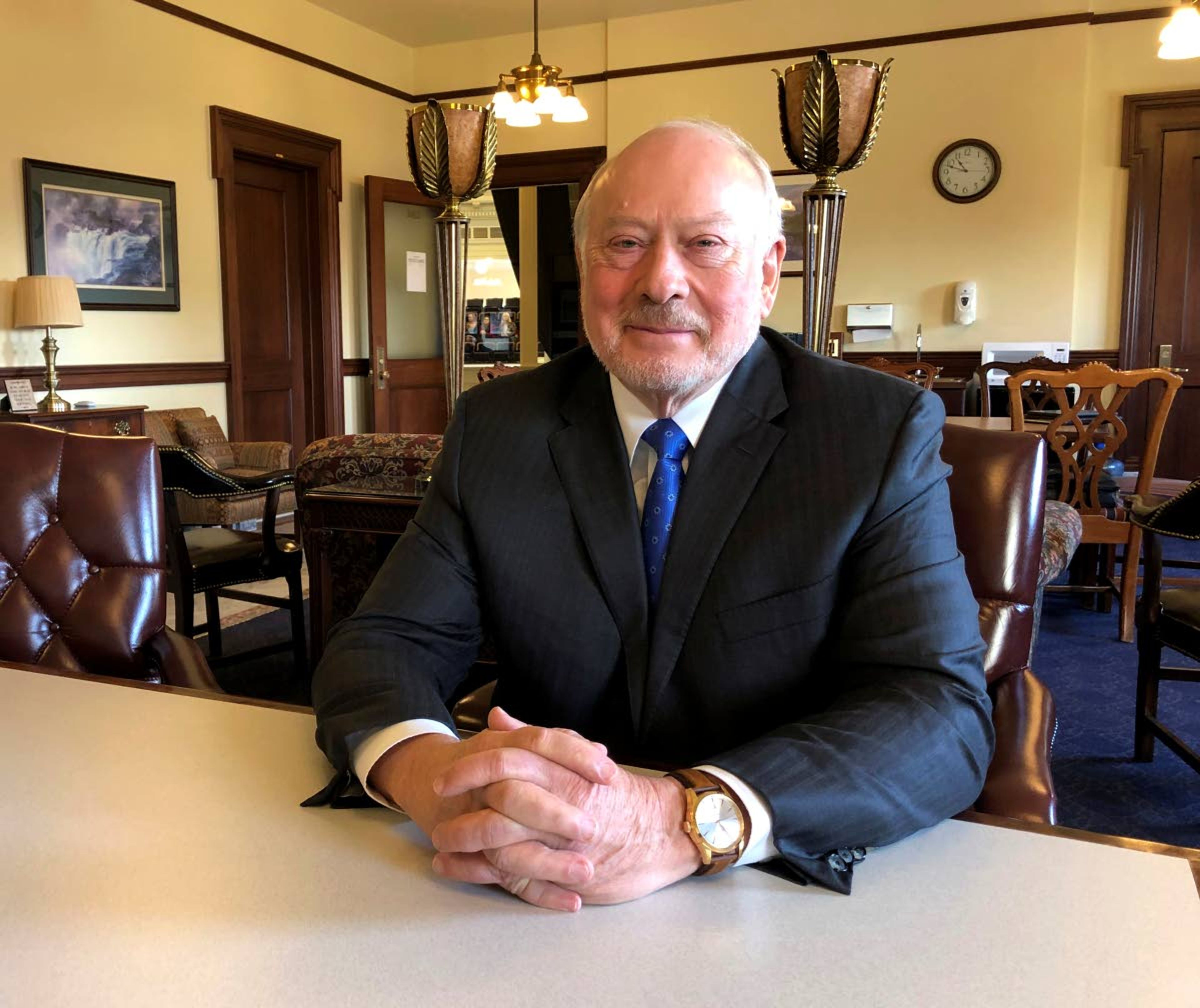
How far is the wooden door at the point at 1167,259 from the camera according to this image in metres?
6.00

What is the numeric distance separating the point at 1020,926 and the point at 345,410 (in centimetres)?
695

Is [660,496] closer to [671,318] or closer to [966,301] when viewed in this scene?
[671,318]

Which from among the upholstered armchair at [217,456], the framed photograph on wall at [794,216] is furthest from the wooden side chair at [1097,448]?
the upholstered armchair at [217,456]

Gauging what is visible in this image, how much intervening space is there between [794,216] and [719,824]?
647cm

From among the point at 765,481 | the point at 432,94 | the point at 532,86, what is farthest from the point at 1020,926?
the point at 432,94

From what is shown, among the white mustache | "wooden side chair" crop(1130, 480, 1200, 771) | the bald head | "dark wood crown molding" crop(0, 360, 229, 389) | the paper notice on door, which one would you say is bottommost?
"wooden side chair" crop(1130, 480, 1200, 771)

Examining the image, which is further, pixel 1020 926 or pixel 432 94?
pixel 432 94

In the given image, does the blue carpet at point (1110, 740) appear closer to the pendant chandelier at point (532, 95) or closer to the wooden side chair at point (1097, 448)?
the wooden side chair at point (1097, 448)

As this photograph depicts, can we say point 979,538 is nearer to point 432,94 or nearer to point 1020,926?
point 1020,926

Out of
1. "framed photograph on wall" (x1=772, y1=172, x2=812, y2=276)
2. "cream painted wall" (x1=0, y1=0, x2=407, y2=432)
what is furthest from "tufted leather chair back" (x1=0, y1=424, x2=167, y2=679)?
"framed photograph on wall" (x1=772, y1=172, x2=812, y2=276)

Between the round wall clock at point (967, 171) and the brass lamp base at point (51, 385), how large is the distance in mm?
5172

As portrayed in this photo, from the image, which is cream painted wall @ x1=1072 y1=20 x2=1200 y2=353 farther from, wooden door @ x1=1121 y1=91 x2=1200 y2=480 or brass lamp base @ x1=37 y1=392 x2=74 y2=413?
brass lamp base @ x1=37 y1=392 x2=74 y2=413

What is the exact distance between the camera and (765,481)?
118 centimetres

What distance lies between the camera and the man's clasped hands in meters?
0.72
